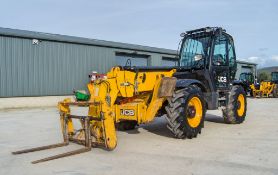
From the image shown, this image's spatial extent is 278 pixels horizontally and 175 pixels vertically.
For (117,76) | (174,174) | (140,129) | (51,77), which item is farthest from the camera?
(51,77)

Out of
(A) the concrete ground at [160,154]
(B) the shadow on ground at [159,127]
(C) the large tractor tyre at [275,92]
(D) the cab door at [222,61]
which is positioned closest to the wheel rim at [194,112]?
(A) the concrete ground at [160,154]

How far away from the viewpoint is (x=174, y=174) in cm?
513

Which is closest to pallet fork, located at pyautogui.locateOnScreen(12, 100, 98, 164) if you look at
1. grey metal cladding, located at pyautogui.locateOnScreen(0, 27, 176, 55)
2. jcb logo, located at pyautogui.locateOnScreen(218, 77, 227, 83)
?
jcb logo, located at pyautogui.locateOnScreen(218, 77, 227, 83)

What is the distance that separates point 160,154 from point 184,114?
1.48m

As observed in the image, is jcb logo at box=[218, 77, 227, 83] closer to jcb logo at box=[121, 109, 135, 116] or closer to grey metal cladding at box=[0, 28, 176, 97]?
jcb logo at box=[121, 109, 135, 116]

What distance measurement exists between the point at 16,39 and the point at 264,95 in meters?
21.3

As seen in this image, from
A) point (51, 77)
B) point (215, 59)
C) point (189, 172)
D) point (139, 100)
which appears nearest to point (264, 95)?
point (51, 77)

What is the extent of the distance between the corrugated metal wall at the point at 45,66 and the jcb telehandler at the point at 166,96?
33.3ft

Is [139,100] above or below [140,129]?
above

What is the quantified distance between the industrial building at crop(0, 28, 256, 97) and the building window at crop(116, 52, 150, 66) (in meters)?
0.07

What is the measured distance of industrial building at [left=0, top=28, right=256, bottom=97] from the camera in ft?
56.7

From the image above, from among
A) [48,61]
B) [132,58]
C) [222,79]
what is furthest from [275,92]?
[222,79]

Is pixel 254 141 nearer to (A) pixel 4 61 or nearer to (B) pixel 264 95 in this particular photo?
(A) pixel 4 61

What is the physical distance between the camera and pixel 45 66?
18.8m
